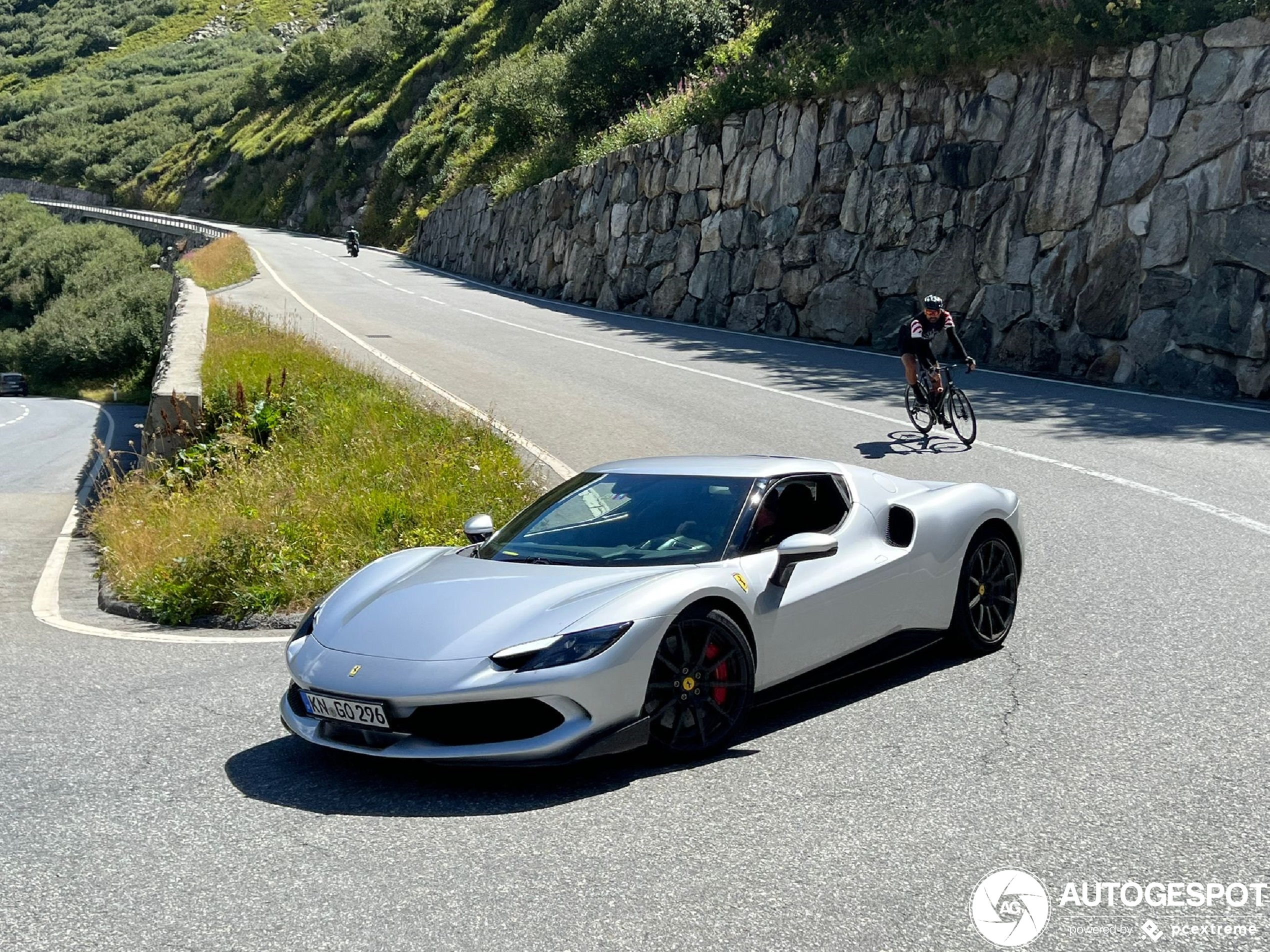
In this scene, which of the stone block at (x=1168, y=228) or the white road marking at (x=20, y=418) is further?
the white road marking at (x=20, y=418)

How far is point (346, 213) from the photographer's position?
80.2 m

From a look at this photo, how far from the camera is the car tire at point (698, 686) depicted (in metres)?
5.46

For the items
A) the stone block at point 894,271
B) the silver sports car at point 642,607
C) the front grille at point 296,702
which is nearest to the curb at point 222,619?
the silver sports car at point 642,607

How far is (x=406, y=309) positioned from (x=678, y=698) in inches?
1137

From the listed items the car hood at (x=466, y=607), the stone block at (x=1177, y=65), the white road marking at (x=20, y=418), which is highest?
the stone block at (x=1177, y=65)

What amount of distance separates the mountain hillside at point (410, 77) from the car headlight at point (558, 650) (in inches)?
750

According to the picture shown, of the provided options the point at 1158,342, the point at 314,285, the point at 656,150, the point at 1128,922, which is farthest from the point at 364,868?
the point at 314,285

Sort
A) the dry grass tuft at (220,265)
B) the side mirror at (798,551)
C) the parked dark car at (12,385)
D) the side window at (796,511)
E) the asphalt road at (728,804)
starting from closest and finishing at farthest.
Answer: the asphalt road at (728,804) < the side mirror at (798,551) < the side window at (796,511) < the dry grass tuft at (220,265) < the parked dark car at (12,385)

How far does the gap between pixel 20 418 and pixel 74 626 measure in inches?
1487

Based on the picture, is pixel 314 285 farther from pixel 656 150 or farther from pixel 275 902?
pixel 275 902

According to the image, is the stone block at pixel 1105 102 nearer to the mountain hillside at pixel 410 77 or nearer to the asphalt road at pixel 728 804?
the mountain hillside at pixel 410 77

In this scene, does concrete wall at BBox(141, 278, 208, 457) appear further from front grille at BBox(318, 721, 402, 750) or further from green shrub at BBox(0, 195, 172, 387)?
green shrub at BBox(0, 195, 172, 387)

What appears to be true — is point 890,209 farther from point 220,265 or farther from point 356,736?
point 220,265
